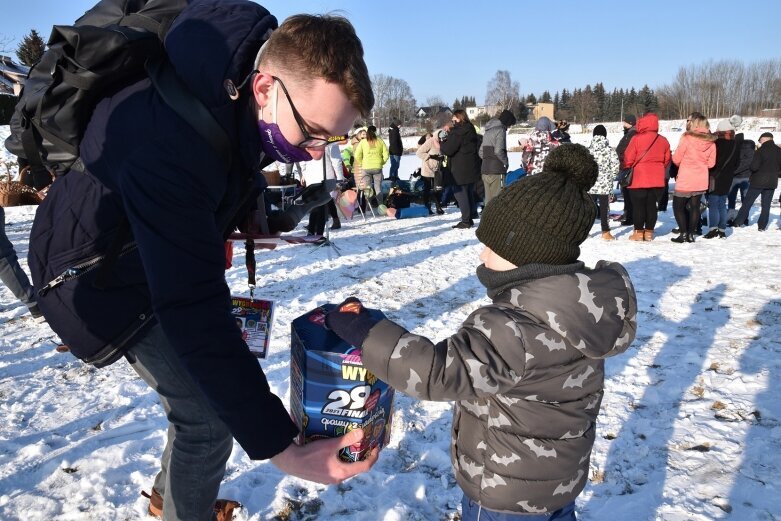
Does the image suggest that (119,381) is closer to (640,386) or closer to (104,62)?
(104,62)

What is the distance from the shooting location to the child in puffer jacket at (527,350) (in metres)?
1.41

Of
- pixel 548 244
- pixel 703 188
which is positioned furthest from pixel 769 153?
pixel 548 244

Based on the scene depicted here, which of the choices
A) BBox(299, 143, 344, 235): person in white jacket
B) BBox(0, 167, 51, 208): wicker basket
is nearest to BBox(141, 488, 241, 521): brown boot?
BBox(299, 143, 344, 235): person in white jacket

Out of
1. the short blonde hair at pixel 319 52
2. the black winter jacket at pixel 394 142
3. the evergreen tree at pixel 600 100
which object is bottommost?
the short blonde hair at pixel 319 52

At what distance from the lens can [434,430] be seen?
10.1ft

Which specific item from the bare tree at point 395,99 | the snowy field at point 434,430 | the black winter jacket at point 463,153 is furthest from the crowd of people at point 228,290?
the bare tree at point 395,99

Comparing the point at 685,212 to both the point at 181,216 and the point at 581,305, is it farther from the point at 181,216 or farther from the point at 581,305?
the point at 181,216

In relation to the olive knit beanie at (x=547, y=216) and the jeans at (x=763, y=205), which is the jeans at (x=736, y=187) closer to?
the jeans at (x=763, y=205)

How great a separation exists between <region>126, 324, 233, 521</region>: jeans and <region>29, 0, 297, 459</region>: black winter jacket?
14cm

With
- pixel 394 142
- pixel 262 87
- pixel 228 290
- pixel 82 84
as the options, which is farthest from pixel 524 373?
pixel 394 142

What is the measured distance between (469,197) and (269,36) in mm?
8909

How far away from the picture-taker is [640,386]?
3.60 meters

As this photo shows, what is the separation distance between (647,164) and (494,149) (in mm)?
2569

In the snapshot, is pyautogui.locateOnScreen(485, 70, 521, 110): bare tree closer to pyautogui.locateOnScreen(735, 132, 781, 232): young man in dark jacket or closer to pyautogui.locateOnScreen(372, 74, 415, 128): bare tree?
pyautogui.locateOnScreen(372, 74, 415, 128): bare tree
